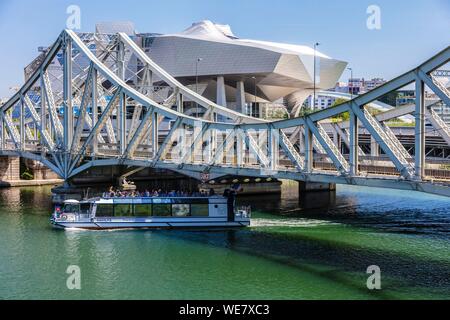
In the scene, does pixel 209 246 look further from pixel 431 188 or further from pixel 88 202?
pixel 431 188

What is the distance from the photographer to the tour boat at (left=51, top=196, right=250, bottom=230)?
161 ft

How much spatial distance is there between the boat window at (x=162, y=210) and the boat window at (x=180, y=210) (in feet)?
0.99

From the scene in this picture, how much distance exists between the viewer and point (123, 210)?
164ft

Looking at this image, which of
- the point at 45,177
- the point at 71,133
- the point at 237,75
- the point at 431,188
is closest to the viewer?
the point at 431,188

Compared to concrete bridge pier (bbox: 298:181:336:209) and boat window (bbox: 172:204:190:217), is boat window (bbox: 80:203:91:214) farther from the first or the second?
concrete bridge pier (bbox: 298:181:336:209)

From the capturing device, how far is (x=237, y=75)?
109125 mm

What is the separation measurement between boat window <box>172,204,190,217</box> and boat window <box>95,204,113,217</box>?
458 cm

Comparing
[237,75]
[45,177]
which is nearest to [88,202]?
[45,177]

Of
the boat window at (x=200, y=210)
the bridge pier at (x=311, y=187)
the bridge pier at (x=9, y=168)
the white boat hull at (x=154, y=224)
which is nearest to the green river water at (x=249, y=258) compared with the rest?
the white boat hull at (x=154, y=224)

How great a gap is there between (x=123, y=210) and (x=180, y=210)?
4.16 metres

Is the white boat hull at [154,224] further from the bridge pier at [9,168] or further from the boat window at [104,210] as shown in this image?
the bridge pier at [9,168]

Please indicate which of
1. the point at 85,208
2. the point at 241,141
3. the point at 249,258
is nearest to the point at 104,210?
the point at 85,208
